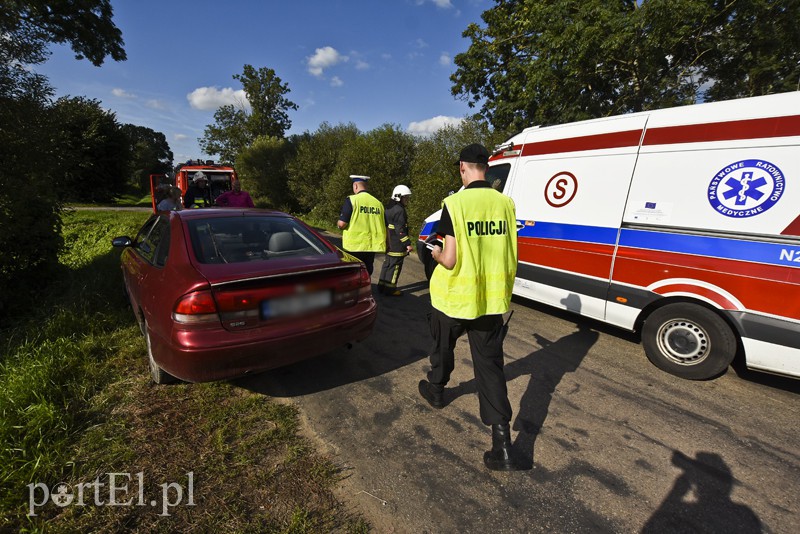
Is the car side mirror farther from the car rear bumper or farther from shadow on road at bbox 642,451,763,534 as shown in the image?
shadow on road at bbox 642,451,763,534

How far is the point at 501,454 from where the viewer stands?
2.17 meters

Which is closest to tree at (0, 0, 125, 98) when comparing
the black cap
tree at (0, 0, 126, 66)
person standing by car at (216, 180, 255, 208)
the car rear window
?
tree at (0, 0, 126, 66)

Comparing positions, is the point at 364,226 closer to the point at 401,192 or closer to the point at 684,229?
the point at 401,192

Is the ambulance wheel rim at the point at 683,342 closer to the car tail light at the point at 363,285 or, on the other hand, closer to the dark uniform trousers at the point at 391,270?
the car tail light at the point at 363,285

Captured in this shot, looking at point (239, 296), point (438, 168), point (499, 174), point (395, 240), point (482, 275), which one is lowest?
point (239, 296)

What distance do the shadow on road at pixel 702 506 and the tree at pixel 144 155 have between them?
106 ft

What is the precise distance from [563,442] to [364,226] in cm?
356

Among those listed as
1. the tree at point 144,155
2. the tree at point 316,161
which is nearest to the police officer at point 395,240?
the tree at point 316,161

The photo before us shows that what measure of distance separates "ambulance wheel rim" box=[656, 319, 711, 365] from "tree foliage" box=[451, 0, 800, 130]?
24.1 feet

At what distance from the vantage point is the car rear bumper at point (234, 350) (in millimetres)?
2332

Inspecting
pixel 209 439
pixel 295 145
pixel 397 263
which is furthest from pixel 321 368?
pixel 295 145

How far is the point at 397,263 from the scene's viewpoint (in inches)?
219

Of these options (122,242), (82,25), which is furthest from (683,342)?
(82,25)

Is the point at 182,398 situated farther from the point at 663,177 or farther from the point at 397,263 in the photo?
the point at 663,177
